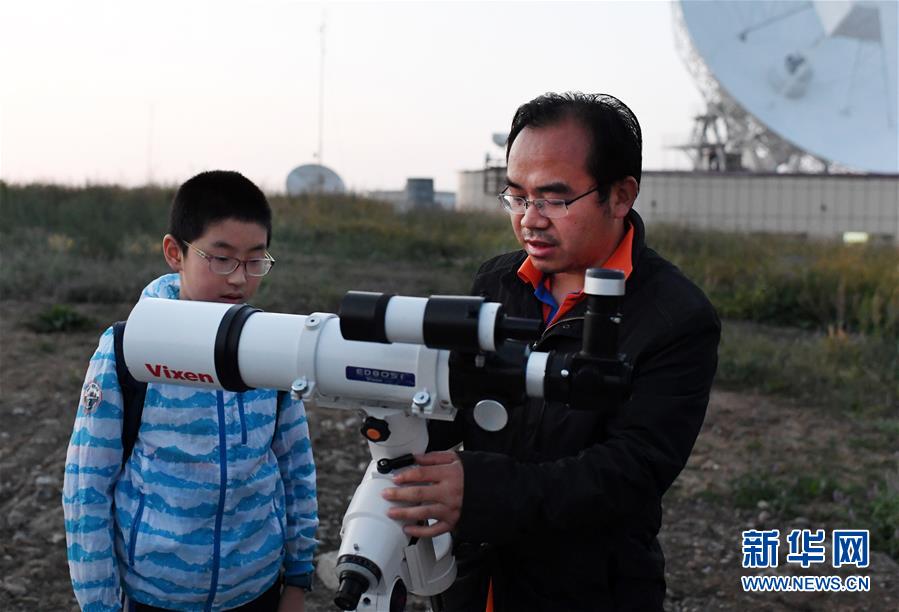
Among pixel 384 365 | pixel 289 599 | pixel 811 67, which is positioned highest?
pixel 811 67

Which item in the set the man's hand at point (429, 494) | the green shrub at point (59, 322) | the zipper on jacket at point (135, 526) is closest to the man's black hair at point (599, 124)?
the man's hand at point (429, 494)

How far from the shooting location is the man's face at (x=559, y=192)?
1997mm

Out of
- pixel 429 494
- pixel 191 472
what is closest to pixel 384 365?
pixel 429 494

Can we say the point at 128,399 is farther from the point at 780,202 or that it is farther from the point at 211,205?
the point at 780,202

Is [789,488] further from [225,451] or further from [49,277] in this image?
[49,277]

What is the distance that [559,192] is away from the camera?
6.55ft

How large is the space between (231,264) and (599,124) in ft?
3.51

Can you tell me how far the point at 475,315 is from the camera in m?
1.53

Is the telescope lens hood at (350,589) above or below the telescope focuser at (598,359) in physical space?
below

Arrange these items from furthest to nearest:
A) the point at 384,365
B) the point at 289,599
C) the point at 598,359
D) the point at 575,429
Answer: the point at 289,599 → the point at 575,429 → the point at 384,365 → the point at 598,359

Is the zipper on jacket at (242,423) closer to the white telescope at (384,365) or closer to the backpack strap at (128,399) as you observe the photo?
the backpack strap at (128,399)

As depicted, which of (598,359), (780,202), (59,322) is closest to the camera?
(598,359)

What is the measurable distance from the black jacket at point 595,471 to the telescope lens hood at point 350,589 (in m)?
0.21

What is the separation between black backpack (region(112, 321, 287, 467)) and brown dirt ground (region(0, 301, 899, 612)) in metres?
1.94
